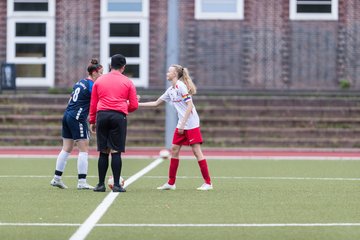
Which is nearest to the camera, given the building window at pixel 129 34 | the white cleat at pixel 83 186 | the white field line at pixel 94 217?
the white field line at pixel 94 217

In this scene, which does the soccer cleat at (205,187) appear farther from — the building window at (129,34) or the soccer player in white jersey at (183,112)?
the building window at (129,34)

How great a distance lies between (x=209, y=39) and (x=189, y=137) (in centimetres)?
1999

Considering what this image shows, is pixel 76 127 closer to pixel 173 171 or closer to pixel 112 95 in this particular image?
pixel 112 95

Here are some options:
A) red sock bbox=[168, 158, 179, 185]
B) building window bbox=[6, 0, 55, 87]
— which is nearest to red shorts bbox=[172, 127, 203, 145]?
red sock bbox=[168, 158, 179, 185]

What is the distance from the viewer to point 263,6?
114ft

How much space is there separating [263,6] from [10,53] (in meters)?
8.29

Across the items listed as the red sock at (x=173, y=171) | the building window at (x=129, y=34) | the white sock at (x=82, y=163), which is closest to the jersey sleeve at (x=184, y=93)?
the red sock at (x=173, y=171)

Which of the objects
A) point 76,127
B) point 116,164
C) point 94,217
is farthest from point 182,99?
point 94,217

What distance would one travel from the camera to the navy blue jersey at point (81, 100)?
1498 centimetres

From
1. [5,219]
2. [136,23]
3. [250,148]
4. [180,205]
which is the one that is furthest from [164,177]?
[136,23]

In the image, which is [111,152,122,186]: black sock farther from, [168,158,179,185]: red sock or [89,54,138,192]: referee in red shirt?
[168,158,179,185]: red sock

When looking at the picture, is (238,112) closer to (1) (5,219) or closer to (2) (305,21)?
(2) (305,21)

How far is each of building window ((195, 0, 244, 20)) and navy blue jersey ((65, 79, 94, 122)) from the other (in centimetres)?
1985

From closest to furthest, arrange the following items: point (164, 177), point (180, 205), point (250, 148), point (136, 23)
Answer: point (180, 205) → point (164, 177) → point (250, 148) → point (136, 23)
